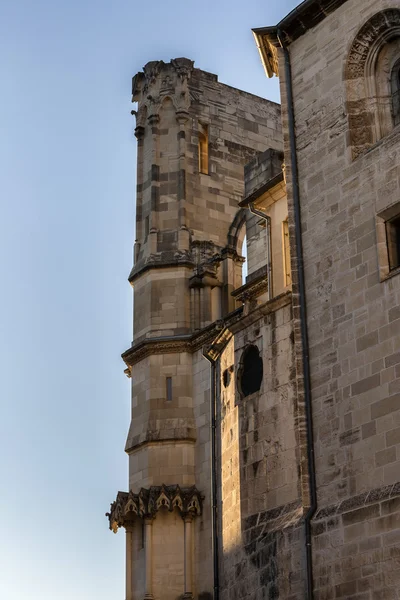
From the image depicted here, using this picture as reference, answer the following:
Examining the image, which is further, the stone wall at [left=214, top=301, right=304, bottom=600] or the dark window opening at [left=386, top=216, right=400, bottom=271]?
the stone wall at [left=214, top=301, right=304, bottom=600]

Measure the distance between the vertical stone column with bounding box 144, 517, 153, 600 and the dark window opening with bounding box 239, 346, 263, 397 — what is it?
18.4 feet

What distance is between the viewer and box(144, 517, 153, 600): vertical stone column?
27666 mm

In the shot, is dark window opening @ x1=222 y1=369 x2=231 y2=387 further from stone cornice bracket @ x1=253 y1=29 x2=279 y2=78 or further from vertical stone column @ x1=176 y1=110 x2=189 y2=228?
vertical stone column @ x1=176 y1=110 x2=189 y2=228

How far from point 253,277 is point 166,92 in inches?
267

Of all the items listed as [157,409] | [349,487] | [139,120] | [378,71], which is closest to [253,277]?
[157,409]

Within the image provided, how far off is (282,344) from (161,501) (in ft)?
22.9

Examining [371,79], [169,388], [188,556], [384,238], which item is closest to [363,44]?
[371,79]

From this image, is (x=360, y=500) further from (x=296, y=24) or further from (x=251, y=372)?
(x=296, y=24)

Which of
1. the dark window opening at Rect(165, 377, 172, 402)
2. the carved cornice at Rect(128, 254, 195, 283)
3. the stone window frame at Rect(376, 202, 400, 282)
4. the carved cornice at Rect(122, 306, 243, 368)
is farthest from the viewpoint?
the carved cornice at Rect(128, 254, 195, 283)

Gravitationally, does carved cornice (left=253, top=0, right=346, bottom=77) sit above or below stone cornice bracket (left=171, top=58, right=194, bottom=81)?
below

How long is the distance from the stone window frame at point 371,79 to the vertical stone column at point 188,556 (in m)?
10.9

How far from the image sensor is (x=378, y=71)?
22.1 metres

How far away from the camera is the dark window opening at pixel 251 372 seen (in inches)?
938

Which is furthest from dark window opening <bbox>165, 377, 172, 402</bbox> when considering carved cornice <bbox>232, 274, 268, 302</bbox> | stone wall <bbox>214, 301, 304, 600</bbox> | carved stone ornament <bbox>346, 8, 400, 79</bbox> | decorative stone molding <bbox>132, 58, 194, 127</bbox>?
carved stone ornament <bbox>346, 8, 400, 79</bbox>
